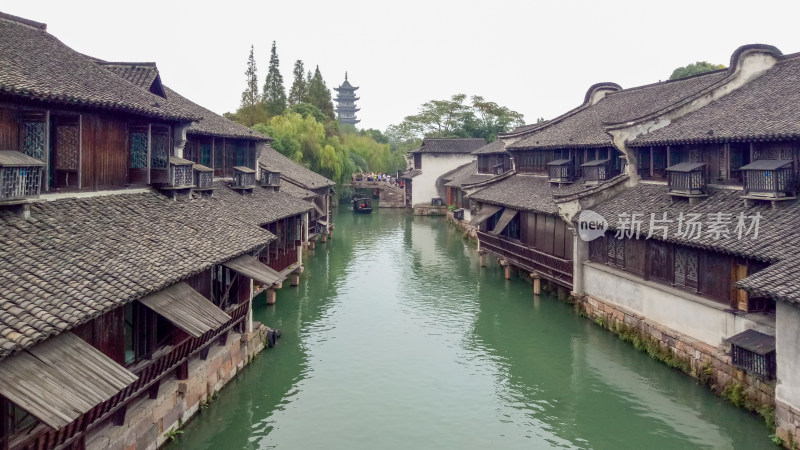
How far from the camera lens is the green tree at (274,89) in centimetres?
7212

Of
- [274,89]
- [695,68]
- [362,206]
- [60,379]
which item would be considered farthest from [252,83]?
[60,379]

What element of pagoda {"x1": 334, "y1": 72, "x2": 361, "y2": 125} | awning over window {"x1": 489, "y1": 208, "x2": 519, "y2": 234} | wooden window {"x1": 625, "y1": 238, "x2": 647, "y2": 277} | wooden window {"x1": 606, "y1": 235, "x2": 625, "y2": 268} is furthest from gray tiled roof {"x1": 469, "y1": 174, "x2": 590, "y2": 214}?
pagoda {"x1": 334, "y1": 72, "x2": 361, "y2": 125}

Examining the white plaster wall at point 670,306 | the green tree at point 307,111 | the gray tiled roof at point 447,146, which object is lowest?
the white plaster wall at point 670,306

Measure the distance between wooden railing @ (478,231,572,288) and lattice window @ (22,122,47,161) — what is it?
62.5 feet

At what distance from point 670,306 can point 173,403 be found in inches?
572

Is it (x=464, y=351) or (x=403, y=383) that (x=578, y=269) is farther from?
(x=403, y=383)

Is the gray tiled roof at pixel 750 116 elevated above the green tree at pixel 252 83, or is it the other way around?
the green tree at pixel 252 83

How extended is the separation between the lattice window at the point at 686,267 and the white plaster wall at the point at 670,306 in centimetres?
39

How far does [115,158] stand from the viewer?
50.2ft

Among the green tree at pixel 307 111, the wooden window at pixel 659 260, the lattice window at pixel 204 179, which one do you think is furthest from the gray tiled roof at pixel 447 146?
the wooden window at pixel 659 260

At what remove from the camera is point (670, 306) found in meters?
18.2

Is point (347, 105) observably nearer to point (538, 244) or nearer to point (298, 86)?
point (298, 86)

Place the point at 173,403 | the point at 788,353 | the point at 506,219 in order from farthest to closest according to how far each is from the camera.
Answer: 1. the point at 506,219
2. the point at 173,403
3. the point at 788,353

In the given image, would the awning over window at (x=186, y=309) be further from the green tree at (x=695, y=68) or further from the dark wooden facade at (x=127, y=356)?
the green tree at (x=695, y=68)
